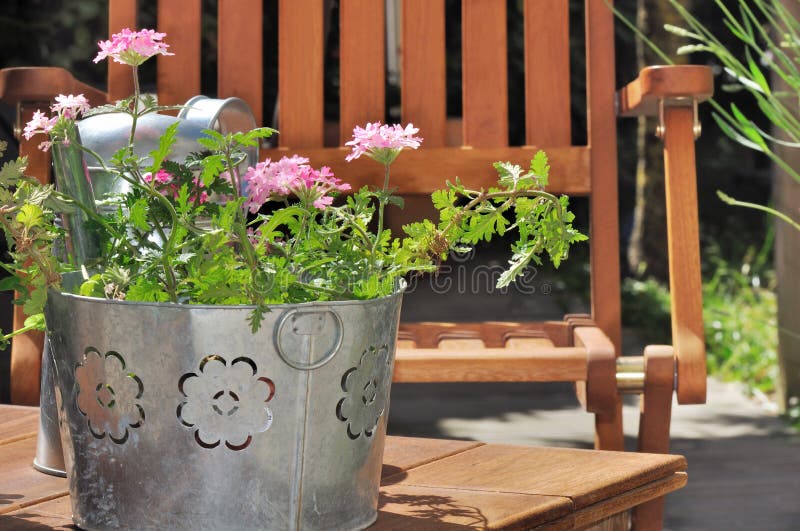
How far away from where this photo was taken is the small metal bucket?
27.4 inches

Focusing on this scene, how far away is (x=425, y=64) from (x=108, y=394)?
4.09ft

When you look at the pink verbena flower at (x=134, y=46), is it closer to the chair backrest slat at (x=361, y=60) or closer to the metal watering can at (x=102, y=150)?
the metal watering can at (x=102, y=150)

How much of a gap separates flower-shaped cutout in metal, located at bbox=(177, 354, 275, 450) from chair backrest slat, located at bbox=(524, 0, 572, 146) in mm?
1199

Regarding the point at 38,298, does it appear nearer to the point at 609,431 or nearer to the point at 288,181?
the point at 288,181

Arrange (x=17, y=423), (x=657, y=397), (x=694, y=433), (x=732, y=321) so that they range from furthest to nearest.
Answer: (x=732, y=321)
(x=694, y=433)
(x=657, y=397)
(x=17, y=423)

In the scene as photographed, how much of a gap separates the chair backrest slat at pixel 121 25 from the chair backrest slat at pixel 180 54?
5 cm

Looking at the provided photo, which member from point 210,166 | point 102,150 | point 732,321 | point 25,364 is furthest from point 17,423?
point 732,321

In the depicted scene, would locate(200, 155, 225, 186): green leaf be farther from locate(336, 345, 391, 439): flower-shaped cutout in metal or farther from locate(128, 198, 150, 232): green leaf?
locate(336, 345, 391, 439): flower-shaped cutout in metal

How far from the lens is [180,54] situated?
1.84 meters

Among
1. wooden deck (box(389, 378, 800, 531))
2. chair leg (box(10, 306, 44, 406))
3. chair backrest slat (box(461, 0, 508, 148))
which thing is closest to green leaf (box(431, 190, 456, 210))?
chair leg (box(10, 306, 44, 406))

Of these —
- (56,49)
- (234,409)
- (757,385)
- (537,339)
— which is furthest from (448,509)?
(56,49)

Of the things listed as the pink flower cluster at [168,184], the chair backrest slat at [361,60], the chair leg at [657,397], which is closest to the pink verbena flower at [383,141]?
the pink flower cluster at [168,184]

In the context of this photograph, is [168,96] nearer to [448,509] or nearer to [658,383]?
[658,383]

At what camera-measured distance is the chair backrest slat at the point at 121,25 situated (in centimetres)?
181
